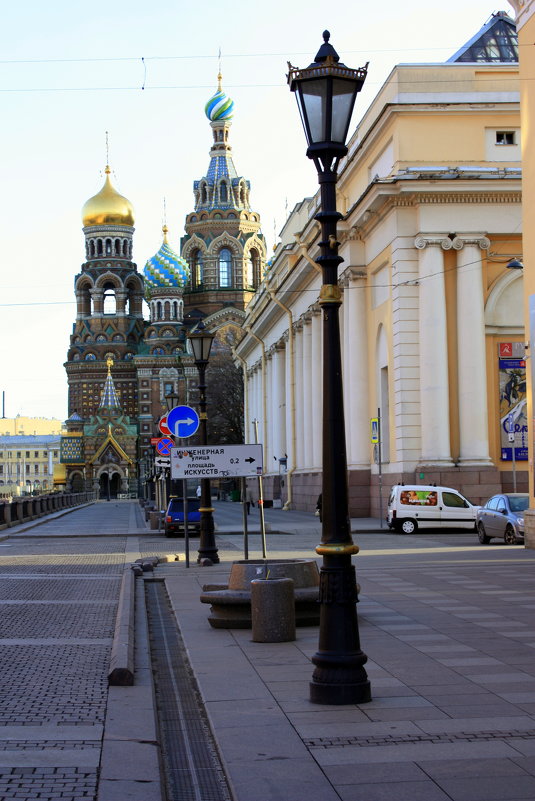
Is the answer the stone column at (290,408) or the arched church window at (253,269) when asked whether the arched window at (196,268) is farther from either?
the stone column at (290,408)

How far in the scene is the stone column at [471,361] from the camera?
129ft

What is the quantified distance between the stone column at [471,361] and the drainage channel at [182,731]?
27.1 metres

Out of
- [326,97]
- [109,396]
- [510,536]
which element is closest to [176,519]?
[510,536]

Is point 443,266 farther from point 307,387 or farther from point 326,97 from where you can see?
point 326,97

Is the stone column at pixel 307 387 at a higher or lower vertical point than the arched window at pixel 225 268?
lower

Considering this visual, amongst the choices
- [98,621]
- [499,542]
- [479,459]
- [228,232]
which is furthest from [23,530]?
[228,232]

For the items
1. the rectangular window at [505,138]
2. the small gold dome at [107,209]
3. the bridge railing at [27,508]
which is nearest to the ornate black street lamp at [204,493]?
the rectangular window at [505,138]

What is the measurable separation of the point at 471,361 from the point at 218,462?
19.9 meters

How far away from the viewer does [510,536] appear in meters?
27.9

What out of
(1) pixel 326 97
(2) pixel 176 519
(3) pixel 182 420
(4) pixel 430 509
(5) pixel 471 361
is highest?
(5) pixel 471 361

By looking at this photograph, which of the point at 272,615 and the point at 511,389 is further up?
the point at 511,389

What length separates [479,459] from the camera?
129 ft

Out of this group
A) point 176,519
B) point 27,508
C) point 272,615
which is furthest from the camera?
point 27,508

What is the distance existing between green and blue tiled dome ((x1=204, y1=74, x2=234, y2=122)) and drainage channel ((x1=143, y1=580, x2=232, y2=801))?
470 ft
